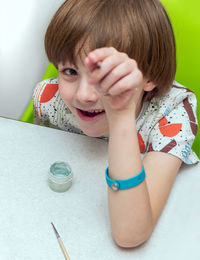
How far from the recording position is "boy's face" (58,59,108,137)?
31.3 inches

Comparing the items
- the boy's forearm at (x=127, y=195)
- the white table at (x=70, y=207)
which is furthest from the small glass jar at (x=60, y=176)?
the boy's forearm at (x=127, y=195)

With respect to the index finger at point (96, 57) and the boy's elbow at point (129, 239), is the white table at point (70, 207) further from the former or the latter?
the index finger at point (96, 57)

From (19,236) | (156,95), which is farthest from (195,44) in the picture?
(19,236)

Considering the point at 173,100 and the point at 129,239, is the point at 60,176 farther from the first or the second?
the point at 173,100

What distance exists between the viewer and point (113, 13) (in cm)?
81

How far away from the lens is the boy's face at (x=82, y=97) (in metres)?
0.80

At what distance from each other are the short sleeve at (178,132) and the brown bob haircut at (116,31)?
0.42 feet

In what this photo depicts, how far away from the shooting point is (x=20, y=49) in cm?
128

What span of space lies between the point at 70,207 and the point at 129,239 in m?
0.15

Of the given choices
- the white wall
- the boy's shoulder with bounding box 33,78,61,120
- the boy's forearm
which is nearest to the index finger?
the boy's forearm

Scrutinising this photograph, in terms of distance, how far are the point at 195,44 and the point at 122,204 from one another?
73 centimetres

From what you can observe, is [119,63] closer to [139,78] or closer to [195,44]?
[139,78]

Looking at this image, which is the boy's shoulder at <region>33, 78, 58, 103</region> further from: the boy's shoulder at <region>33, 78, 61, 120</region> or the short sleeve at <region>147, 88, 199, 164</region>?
the short sleeve at <region>147, 88, 199, 164</region>

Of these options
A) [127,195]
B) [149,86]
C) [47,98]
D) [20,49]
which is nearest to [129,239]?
[127,195]
